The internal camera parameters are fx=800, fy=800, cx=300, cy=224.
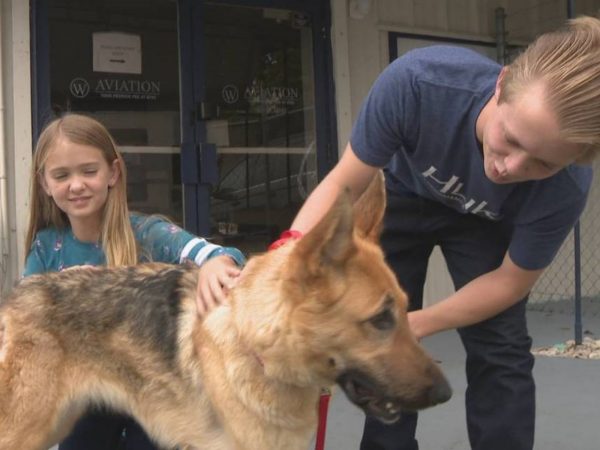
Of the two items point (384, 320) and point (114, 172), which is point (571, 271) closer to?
point (114, 172)

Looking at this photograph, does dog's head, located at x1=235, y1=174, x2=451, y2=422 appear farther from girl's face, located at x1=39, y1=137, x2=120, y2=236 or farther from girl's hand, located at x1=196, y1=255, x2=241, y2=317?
girl's face, located at x1=39, y1=137, x2=120, y2=236

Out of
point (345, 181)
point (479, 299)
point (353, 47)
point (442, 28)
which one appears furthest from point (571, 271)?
point (345, 181)

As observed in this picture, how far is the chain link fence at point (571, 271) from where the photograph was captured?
805 cm

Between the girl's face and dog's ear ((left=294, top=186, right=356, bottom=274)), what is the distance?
49.1 inches

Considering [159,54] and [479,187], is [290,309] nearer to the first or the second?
[479,187]

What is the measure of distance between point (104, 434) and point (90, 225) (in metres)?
0.90

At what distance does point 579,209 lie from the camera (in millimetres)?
2781

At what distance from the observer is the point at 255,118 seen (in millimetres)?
6430

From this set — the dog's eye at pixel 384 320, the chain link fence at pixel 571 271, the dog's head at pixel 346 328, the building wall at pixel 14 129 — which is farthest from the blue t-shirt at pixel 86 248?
the chain link fence at pixel 571 271

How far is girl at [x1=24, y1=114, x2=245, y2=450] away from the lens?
10.3ft

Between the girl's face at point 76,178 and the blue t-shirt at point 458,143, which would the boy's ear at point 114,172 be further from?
the blue t-shirt at point 458,143

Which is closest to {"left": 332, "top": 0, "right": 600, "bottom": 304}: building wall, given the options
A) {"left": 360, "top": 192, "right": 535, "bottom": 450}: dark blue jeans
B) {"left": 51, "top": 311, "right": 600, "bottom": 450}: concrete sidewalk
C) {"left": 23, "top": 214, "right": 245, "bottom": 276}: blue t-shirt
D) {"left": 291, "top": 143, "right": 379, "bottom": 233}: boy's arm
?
{"left": 51, "top": 311, "right": 600, "bottom": 450}: concrete sidewalk

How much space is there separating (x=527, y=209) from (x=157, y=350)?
1368mm

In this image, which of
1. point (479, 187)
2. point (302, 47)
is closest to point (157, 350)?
point (479, 187)
